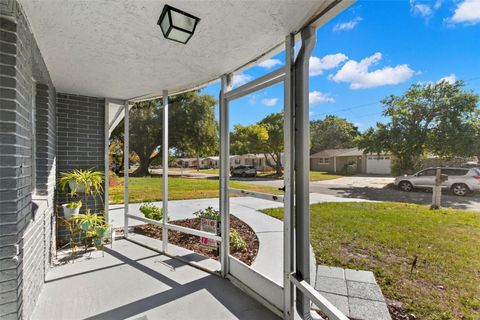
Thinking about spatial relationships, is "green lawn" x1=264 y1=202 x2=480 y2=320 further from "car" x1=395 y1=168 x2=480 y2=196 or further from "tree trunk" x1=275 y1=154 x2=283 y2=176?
"tree trunk" x1=275 y1=154 x2=283 y2=176

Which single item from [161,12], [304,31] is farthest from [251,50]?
[161,12]

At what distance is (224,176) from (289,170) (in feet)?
3.39

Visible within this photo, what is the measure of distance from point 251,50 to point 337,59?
0.96 meters

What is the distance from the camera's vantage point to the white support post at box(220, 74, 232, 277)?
282 centimetres

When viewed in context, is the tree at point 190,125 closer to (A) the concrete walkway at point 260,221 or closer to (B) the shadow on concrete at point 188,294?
(A) the concrete walkway at point 260,221

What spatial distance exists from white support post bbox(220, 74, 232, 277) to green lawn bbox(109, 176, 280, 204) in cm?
478

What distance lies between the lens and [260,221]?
15.9 feet

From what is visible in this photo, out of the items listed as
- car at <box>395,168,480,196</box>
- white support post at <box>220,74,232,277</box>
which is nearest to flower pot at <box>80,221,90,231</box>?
white support post at <box>220,74,232,277</box>

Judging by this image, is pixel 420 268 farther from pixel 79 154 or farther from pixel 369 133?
pixel 79 154

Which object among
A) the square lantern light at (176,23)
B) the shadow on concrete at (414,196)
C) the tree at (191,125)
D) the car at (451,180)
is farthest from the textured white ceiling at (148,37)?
Result: the tree at (191,125)

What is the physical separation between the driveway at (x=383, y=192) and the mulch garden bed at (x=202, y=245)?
1169 mm

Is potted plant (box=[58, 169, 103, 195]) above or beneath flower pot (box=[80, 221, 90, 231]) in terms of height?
above

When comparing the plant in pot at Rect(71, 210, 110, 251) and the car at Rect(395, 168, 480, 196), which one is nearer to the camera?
the car at Rect(395, 168, 480, 196)

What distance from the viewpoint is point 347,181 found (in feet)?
10.9
